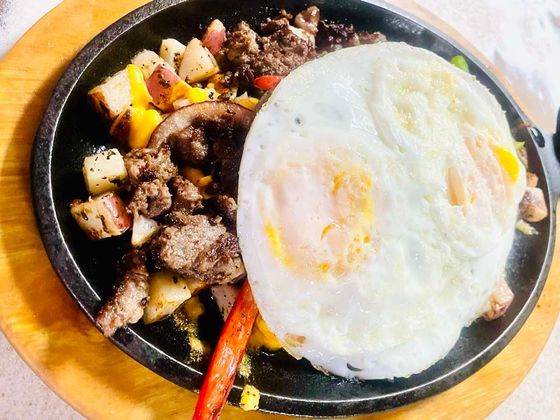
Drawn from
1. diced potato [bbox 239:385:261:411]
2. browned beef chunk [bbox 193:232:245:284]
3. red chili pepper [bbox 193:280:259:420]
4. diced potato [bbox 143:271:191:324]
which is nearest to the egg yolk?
browned beef chunk [bbox 193:232:245:284]

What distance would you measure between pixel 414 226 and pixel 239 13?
139 cm

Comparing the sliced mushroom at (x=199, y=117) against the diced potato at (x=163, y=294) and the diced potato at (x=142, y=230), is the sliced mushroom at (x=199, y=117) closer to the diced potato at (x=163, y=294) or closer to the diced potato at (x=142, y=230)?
the diced potato at (x=142, y=230)

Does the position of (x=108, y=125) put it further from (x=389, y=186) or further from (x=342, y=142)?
(x=389, y=186)

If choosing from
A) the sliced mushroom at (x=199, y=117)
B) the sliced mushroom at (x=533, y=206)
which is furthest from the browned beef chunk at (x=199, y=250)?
the sliced mushroom at (x=533, y=206)

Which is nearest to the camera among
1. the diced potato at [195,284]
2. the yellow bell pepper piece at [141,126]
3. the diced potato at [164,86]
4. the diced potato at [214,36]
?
the diced potato at [195,284]

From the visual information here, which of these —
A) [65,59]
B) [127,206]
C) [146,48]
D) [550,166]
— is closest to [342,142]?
[127,206]

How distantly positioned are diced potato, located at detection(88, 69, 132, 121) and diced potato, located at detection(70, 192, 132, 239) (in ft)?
1.23

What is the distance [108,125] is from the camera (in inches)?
99.0

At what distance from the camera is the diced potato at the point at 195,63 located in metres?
2.71

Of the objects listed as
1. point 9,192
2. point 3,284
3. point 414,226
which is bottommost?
point 3,284

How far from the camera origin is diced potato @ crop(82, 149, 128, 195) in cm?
232

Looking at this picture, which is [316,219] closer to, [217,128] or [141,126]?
[217,128]

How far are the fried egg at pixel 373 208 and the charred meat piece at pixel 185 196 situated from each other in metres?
0.27

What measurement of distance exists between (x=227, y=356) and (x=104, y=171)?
0.85m
